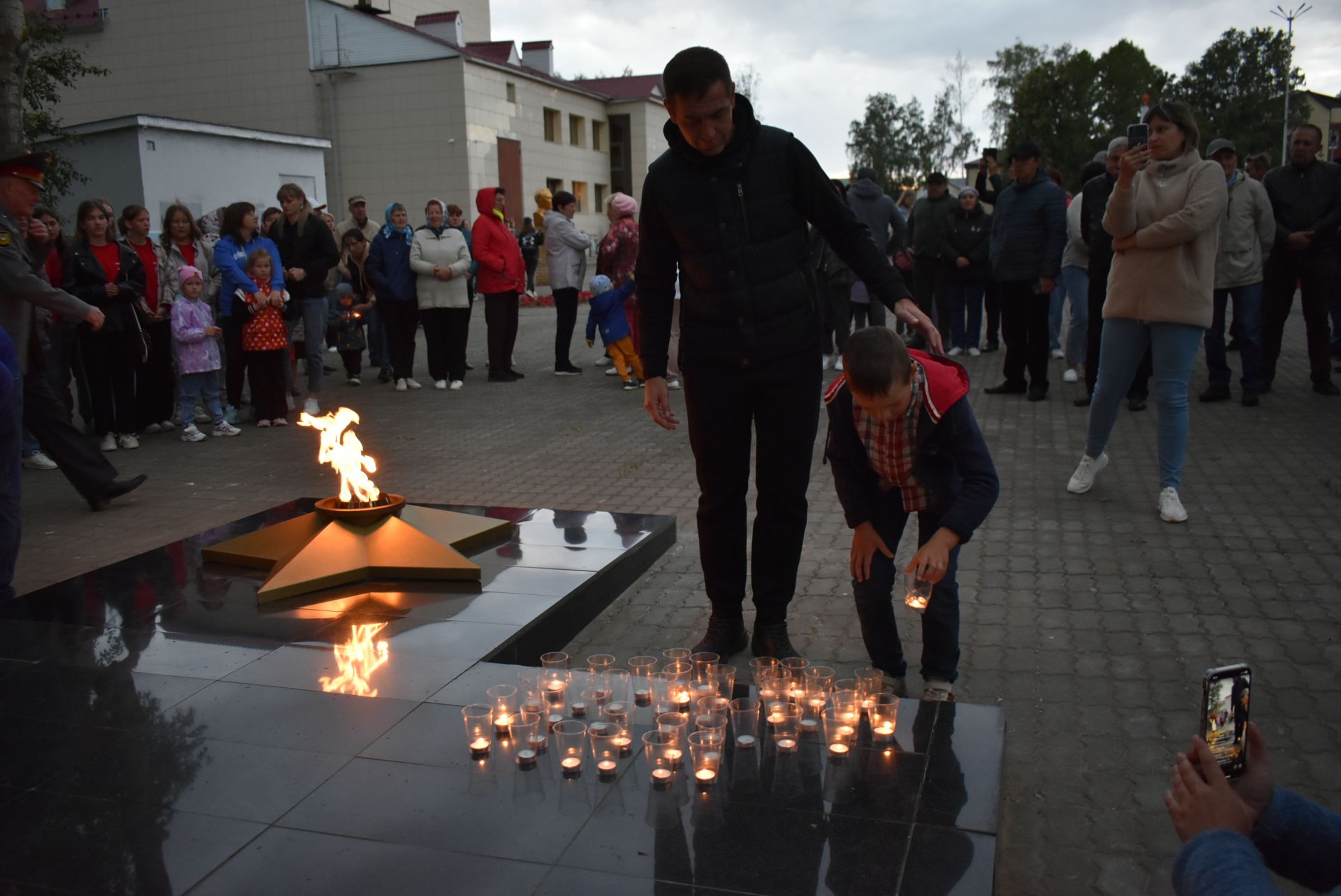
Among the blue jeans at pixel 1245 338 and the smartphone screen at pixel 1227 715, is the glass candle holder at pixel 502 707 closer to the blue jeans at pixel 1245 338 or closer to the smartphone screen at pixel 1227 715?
the smartphone screen at pixel 1227 715

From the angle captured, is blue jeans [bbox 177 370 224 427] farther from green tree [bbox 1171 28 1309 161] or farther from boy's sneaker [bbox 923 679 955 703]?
green tree [bbox 1171 28 1309 161]

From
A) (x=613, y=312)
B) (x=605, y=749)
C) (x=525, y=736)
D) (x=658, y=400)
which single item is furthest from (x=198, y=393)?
(x=605, y=749)

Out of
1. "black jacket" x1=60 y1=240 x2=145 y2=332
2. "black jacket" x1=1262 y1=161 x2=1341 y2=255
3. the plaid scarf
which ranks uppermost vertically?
"black jacket" x1=1262 y1=161 x2=1341 y2=255

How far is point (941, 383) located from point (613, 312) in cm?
917

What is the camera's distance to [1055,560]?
5.74m

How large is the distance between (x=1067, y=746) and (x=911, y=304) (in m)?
1.60

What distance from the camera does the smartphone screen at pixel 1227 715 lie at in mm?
1946

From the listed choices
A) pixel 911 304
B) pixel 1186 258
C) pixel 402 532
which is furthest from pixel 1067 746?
pixel 1186 258

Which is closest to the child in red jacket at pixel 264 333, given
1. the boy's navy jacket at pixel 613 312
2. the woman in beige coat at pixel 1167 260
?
the boy's navy jacket at pixel 613 312

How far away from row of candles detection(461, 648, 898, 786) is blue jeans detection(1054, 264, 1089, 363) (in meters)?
7.44

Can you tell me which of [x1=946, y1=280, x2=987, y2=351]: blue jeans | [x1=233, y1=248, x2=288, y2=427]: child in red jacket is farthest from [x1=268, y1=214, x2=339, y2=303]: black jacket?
[x1=946, y1=280, x2=987, y2=351]: blue jeans

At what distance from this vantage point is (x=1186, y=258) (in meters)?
6.14

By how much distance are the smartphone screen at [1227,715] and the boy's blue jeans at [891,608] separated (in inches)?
69.1

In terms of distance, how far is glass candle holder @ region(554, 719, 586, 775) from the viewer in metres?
3.15
